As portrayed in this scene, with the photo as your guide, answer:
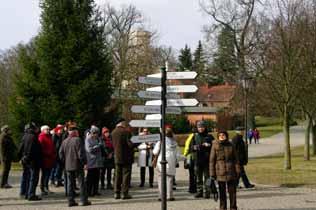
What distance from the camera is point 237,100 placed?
53.4 m

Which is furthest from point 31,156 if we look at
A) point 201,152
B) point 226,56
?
point 226,56

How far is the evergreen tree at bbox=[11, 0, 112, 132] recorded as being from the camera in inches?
1083

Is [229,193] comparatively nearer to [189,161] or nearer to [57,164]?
[189,161]

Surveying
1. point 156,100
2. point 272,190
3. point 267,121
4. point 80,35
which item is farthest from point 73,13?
point 267,121

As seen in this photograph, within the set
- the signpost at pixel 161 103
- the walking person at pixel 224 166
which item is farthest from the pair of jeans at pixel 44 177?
the walking person at pixel 224 166

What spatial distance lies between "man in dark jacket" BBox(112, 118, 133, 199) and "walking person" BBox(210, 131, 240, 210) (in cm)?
325

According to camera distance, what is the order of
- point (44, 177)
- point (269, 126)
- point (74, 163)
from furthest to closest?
1. point (269, 126)
2. point (44, 177)
3. point (74, 163)

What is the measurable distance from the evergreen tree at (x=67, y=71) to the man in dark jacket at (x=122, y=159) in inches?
476

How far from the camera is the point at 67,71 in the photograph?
Result: 90.8ft

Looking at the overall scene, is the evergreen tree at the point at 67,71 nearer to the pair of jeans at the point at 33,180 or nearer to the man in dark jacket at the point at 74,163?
the pair of jeans at the point at 33,180

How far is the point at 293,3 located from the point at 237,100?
2511 centimetres

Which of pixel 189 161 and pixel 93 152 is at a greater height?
pixel 93 152

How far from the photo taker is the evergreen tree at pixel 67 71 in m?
27.5

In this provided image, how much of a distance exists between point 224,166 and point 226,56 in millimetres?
40449
